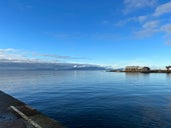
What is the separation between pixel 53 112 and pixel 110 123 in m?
6.57

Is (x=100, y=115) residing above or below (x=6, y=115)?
below

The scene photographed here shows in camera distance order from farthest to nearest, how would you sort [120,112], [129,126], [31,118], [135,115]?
[120,112]
[135,115]
[129,126]
[31,118]

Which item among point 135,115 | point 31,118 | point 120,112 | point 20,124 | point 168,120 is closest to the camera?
point 20,124

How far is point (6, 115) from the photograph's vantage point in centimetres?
1102

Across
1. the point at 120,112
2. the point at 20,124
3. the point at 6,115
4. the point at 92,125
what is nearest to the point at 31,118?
the point at 20,124

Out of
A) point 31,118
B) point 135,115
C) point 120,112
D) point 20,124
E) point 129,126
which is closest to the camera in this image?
point 20,124

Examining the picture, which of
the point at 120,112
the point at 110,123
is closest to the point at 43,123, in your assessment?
the point at 110,123

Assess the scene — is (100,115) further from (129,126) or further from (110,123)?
(129,126)

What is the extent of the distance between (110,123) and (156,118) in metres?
4.55

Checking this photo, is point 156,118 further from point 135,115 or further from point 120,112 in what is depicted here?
point 120,112

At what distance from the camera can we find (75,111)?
18250 millimetres

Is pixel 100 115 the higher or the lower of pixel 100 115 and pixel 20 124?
the lower

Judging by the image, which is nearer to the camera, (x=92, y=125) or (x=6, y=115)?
(x=6, y=115)

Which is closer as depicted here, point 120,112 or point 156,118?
point 156,118
